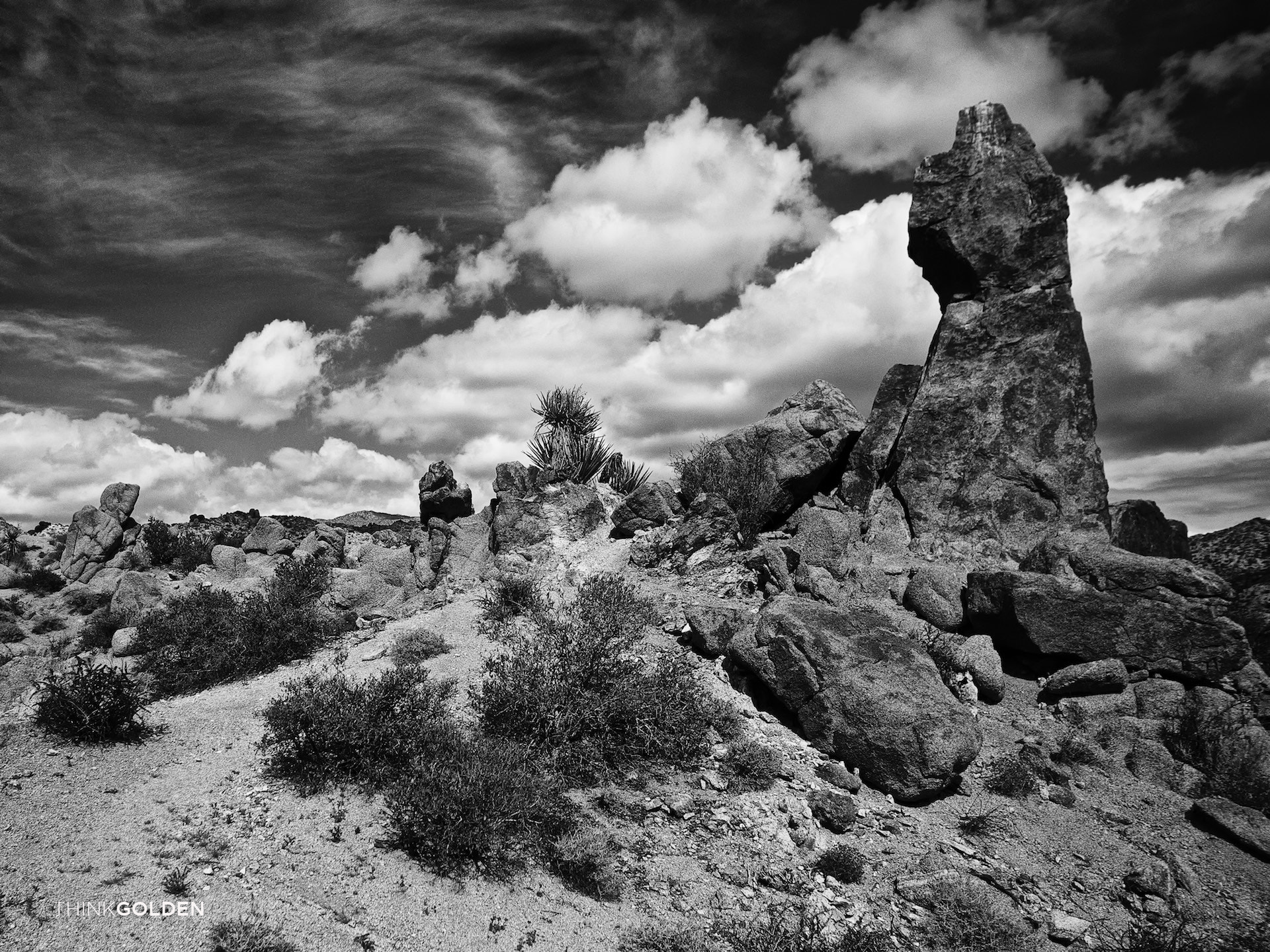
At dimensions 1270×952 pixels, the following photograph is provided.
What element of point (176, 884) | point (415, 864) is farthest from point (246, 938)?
point (415, 864)

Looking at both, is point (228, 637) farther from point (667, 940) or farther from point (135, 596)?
point (135, 596)

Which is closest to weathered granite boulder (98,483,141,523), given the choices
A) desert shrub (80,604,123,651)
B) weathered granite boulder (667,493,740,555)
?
desert shrub (80,604,123,651)

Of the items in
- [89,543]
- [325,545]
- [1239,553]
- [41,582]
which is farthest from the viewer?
[89,543]

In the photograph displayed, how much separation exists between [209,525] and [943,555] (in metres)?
31.6

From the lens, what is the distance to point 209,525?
3142cm

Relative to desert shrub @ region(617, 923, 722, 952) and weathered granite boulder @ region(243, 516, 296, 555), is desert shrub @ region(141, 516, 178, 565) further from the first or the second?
desert shrub @ region(617, 923, 722, 952)

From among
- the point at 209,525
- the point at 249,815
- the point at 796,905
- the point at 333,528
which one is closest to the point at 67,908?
the point at 249,815

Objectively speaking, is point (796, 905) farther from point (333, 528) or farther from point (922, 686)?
point (333, 528)

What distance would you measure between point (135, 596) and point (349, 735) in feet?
53.7

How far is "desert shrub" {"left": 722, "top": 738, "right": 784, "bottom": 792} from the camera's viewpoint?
8.94 m

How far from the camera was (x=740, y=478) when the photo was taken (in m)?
17.0

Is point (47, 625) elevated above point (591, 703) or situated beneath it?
elevated above

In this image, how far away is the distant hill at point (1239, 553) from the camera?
12.7 m

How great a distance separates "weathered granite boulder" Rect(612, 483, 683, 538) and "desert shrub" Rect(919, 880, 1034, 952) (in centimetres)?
1058
